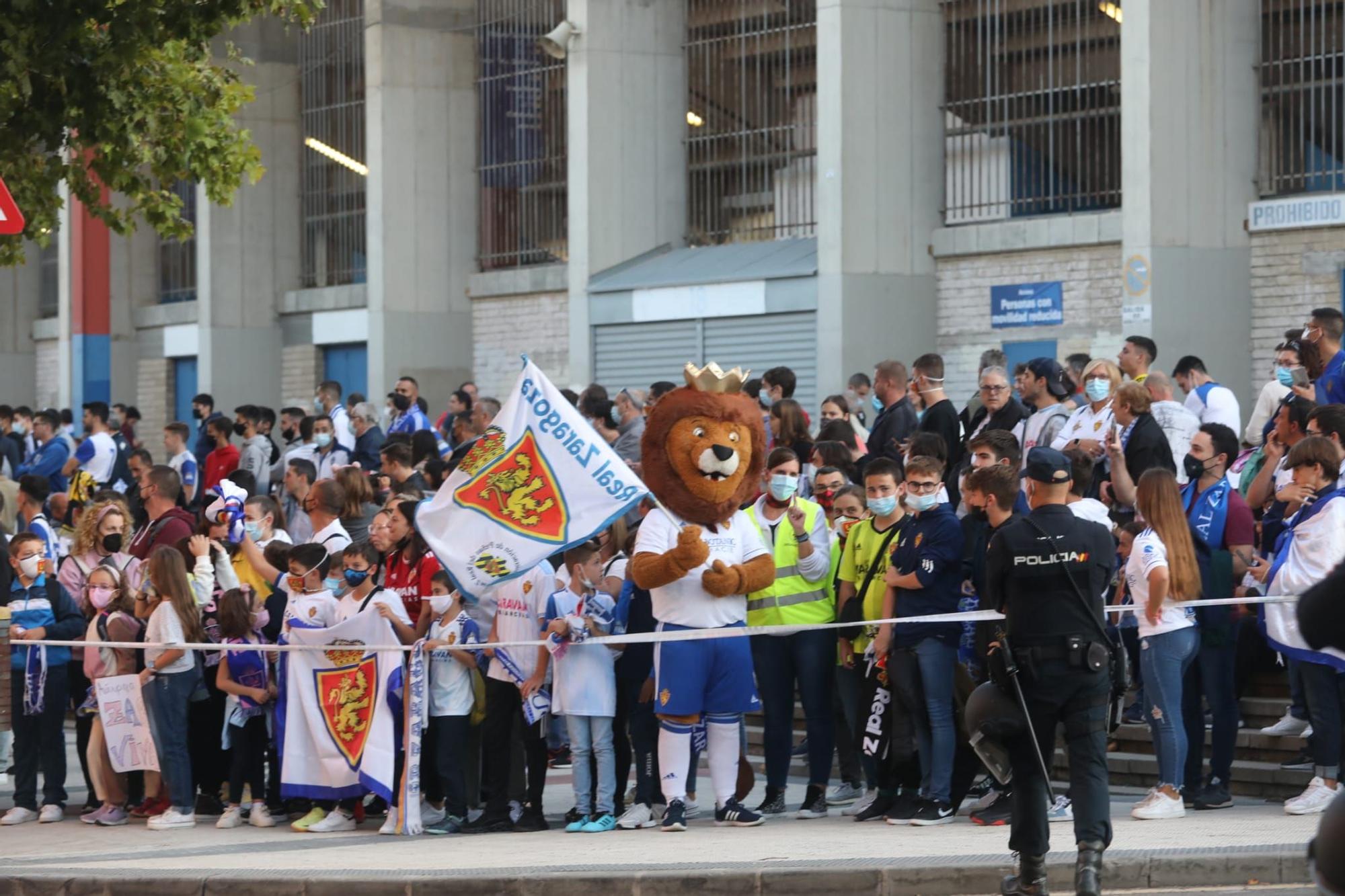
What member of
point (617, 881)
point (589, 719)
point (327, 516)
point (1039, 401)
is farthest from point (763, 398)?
point (617, 881)

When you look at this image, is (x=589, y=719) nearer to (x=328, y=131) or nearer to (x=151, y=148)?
(x=151, y=148)

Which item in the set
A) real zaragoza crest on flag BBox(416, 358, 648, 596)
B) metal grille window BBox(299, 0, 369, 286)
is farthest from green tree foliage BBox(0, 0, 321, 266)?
metal grille window BBox(299, 0, 369, 286)

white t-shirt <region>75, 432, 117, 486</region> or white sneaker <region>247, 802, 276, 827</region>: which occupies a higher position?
white t-shirt <region>75, 432, 117, 486</region>

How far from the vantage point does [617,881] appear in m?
8.74

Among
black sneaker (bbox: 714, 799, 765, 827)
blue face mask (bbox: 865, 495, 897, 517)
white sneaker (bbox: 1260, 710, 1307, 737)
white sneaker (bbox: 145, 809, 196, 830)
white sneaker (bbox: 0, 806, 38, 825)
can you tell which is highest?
blue face mask (bbox: 865, 495, 897, 517)

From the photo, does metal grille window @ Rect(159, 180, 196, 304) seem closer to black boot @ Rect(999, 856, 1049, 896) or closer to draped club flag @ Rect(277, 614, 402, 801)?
draped club flag @ Rect(277, 614, 402, 801)

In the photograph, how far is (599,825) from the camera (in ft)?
34.8

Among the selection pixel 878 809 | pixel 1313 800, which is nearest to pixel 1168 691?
pixel 1313 800

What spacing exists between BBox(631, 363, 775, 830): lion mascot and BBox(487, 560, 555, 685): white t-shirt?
74cm

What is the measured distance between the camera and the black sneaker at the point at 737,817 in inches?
412

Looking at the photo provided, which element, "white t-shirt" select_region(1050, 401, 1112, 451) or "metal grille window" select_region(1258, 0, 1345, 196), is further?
"metal grille window" select_region(1258, 0, 1345, 196)

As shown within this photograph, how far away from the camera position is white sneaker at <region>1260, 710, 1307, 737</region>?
36.1 ft

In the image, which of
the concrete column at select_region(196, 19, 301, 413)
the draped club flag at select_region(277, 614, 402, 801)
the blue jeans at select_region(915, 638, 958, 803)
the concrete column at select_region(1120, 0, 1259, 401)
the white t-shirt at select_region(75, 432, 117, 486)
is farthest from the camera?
the concrete column at select_region(196, 19, 301, 413)

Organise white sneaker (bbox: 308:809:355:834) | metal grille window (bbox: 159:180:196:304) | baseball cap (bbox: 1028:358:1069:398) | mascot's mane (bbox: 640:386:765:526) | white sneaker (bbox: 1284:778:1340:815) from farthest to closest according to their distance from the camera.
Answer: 1. metal grille window (bbox: 159:180:196:304)
2. baseball cap (bbox: 1028:358:1069:398)
3. white sneaker (bbox: 308:809:355:834)
4. mascot's mane (bbox: 640:386:765:526)
5. white sneaker (bbox: 1284:778:1340:815)
